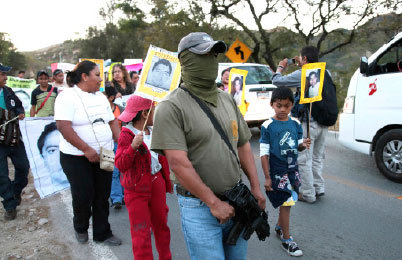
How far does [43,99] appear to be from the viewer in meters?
6.08

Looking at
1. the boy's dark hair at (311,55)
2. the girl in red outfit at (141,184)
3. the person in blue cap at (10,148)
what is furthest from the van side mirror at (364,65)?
the person in blue cap at (10,148)

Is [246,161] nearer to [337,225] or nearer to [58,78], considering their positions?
[337,225]

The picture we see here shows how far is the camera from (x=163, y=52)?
2.62 m

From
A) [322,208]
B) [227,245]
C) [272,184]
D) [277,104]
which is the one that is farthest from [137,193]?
[322,208]

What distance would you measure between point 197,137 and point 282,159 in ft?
5.14

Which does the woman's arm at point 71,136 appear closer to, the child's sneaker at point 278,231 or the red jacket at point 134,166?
the red jacket at point 134,166

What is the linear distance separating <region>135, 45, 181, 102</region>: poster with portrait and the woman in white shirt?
949 millimetres

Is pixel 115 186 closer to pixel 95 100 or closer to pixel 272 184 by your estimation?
pixel 95 100

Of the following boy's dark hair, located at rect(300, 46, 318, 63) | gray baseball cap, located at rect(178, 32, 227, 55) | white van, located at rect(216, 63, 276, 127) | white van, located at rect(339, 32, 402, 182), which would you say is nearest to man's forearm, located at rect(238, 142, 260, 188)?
gray baseball cap, located at rect(178, 32, 227, 55)

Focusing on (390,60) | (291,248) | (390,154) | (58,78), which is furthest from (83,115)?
(390,60)

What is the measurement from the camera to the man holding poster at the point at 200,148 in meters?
1.67

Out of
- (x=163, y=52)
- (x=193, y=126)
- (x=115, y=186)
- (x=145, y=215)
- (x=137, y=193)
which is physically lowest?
(x=115, y=186)

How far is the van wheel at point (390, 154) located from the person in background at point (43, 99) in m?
5.56

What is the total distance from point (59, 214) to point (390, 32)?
48.7ft
